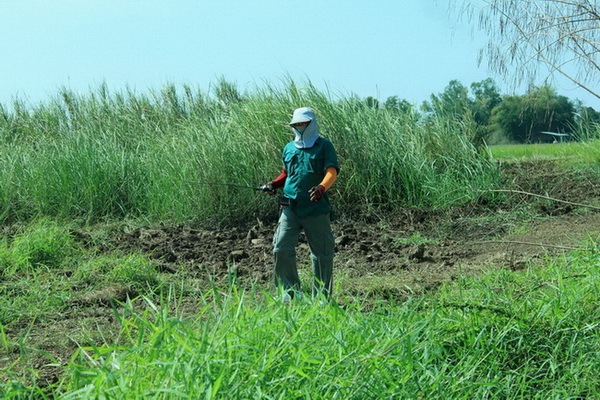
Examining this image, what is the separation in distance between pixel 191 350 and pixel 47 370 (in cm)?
141

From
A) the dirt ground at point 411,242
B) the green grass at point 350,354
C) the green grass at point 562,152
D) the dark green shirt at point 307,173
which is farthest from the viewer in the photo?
the green grass at point 562,152

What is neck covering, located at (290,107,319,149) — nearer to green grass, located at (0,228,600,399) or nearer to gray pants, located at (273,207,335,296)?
gray pants, located at (273,207,335,296)

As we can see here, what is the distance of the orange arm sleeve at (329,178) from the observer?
172 inches

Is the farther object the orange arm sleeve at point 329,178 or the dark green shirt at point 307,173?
the dark green shirt at point 307,173

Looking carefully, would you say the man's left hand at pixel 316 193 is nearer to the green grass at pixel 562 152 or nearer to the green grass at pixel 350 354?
the green grass at pixel 350 354

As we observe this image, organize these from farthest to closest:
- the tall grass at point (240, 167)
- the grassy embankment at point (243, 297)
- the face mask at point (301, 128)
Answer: the tall grass at point (240, 167), the face mask at point (301, 128), the grassy embankment at point (243, 297)

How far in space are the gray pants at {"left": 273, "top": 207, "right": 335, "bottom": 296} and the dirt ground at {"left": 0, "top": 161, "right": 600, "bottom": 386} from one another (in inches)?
11.0

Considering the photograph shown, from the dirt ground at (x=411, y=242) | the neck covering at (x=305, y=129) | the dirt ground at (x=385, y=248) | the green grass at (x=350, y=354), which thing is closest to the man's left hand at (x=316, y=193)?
the neck covering at (x=305, y=129)

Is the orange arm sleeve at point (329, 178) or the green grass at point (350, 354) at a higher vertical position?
the orange arm sleeve at point (329, 178)

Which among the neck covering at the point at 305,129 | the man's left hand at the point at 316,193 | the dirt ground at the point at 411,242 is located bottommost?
the dirt ground at the point at 411,242

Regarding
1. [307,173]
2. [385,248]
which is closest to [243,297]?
[307,173]

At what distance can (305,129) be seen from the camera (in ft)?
15.2

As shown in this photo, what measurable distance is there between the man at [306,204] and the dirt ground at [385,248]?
0.37m

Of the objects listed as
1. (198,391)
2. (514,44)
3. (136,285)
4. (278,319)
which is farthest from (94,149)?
(198,391)
